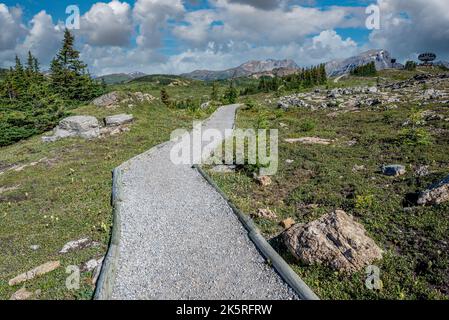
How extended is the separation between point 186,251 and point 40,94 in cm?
4161

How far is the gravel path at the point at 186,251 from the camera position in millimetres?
9555

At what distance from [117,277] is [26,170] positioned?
19.3 meters

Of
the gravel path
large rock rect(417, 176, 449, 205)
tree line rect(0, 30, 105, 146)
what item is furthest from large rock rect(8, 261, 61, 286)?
tree line rect(0, 30, 105, 146)

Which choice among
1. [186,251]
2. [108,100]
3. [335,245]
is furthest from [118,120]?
[335,245]

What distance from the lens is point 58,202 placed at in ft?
59.7

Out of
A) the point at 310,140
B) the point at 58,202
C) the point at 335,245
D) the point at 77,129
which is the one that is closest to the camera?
the point at 335,245

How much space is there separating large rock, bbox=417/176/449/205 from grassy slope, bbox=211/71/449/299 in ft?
1.55

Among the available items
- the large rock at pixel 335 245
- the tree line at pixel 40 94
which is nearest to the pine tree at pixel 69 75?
the tree line at pixel 40 94

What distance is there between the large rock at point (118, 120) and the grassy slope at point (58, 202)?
352 cm

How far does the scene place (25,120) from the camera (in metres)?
40.2

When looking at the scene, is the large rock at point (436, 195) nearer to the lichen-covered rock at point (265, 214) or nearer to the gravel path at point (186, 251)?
the lichen-covered rock at point (265, 214)

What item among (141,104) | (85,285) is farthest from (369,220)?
(141,104)

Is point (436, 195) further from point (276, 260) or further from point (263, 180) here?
point (263, 180)
